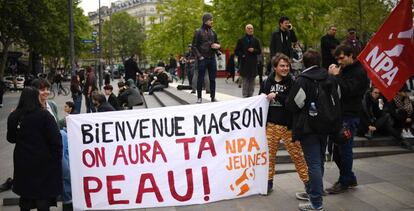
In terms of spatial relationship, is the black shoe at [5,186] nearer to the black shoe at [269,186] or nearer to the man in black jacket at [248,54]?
the black shoe at [269,186]

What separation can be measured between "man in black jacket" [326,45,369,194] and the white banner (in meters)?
1.24

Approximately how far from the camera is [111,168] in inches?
248

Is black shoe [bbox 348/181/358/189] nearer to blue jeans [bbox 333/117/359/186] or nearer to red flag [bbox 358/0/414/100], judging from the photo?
blue jeans [bbox 333/117/359/186]

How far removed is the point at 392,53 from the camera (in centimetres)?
600

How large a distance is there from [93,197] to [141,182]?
0.62 meters

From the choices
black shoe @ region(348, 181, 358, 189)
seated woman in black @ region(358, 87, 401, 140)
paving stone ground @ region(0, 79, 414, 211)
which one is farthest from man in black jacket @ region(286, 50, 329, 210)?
seated woman in black @ region(358, 87, 401, 140)

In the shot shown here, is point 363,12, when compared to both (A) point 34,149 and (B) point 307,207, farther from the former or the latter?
(A) point 34,149

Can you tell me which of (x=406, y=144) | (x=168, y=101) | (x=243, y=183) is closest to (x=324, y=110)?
(x=243, y=183)

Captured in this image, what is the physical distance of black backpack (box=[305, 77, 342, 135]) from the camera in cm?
555

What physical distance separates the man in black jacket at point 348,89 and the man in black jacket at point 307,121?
0.68m

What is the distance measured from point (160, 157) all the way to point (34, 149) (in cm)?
158

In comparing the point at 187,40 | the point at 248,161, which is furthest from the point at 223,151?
the point at 187,40

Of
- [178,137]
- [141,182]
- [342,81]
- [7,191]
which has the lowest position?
[7,191]

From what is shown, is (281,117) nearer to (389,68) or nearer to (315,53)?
(315,53)
